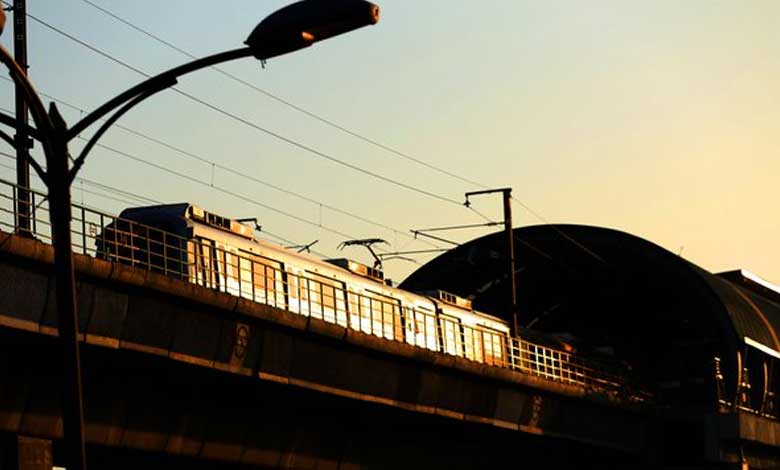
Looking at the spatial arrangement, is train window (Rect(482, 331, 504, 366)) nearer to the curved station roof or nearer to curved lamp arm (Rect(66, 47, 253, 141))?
the curved station roof

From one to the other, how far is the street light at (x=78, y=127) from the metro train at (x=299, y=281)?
1689cm

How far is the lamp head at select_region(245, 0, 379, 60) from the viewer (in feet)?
62.9

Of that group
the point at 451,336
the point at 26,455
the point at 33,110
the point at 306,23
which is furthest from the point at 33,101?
the point at 451,336

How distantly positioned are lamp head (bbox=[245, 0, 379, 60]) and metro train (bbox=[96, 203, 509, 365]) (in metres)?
17.2

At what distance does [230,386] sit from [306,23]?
18.3 metres

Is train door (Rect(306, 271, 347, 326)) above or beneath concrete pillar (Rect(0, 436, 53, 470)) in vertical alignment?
above

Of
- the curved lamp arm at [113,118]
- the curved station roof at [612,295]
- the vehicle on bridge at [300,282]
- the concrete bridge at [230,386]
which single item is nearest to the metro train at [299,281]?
the vehicle on bridge at [300,282]

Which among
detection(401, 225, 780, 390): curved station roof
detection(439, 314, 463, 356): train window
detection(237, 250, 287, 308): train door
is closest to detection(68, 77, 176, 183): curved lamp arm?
detection(237, 250, 287, 308): train door

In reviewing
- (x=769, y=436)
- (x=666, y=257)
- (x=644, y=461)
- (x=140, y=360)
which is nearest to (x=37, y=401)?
(x=140, y=360)

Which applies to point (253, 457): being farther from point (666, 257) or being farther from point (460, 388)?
point (666, 257)

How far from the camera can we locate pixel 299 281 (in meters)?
49.3

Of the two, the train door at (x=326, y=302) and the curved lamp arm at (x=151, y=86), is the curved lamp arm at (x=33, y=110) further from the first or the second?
the train door at (x=326, y=302)

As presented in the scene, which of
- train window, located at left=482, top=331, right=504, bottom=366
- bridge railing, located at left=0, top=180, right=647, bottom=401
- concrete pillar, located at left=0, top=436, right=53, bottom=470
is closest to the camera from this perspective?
concrete pillar, located at left=0, top=436, right=53, bottom=470

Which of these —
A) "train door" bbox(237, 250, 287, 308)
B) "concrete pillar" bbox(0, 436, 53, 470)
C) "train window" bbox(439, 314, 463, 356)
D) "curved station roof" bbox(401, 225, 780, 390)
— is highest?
"curved station roof" bbox(401, 225, 780, 390)
